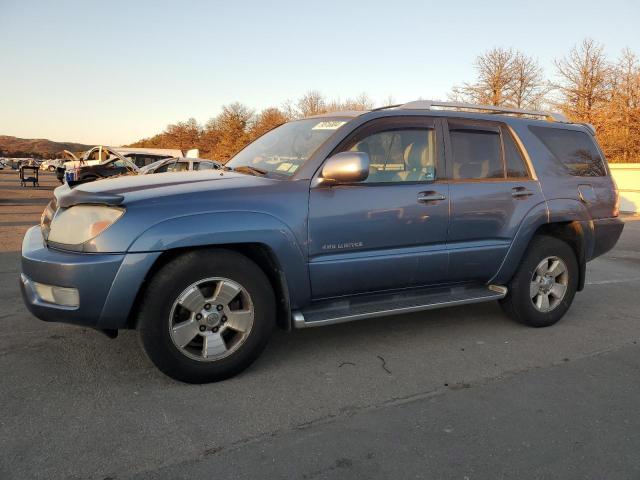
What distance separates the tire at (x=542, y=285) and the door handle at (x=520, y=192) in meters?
0.45

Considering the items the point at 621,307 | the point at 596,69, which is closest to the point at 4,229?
the point at 621,307

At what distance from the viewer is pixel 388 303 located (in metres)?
3.92

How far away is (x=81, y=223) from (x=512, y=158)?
3.52 m

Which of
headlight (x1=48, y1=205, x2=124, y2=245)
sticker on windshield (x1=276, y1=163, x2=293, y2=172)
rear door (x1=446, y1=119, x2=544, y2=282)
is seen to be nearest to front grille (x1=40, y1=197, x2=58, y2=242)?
headlight (x1=48, y1=205, x2=124, y2=245)

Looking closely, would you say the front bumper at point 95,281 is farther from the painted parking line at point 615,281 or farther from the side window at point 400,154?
the painted parking line at point 615,281

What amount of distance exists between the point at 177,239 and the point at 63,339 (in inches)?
65.0

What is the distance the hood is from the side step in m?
0.97

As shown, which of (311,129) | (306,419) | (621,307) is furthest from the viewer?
(621,307)

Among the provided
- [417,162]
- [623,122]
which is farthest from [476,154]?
[623,122]

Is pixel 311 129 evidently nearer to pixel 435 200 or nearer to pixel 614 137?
pixel 435 200

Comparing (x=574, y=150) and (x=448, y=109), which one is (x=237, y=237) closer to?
(x=448, y=109)

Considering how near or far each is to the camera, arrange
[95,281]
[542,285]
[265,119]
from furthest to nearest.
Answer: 1. [265,119]
2. [542,285]
3. [95,281]

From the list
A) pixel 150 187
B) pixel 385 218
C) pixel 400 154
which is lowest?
pixel 385 218

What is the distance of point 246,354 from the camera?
3.40m
